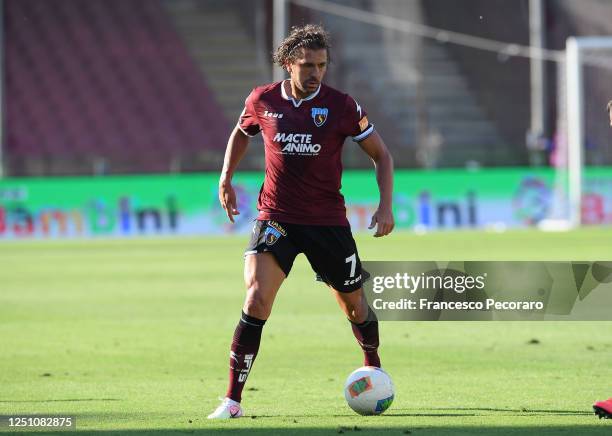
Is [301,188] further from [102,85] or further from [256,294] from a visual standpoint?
[102,85]

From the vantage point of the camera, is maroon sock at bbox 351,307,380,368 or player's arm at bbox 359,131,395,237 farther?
maroon sock at bbox 351,307,380,368

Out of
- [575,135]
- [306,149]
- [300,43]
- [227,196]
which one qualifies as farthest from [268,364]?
[575,135]

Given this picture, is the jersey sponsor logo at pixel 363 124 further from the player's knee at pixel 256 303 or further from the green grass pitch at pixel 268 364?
the green grass pitch at pixel 268 364

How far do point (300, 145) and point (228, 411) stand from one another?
4.91 feet

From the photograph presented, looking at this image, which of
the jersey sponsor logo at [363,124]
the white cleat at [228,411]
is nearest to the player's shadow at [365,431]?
the white cleat at [228,411]

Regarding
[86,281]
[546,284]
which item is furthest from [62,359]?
[86,281]

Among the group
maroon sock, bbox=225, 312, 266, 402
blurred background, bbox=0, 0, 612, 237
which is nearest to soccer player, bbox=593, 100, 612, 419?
maroon sock, bbox=225, 312, 266, 402

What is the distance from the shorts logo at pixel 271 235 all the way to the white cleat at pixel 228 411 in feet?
2.93

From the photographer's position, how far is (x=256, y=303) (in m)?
7.25

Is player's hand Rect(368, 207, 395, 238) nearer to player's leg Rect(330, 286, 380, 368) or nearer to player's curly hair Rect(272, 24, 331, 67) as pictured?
player's leg Rect(330, 286, 380, 368)

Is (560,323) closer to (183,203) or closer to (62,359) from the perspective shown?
(62,359)

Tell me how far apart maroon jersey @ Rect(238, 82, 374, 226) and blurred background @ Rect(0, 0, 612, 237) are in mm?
29731

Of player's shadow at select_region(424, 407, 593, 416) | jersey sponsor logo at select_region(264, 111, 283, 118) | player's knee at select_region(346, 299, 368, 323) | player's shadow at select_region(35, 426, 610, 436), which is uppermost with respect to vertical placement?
jersey sponsor logo at select_region(264, 111, 283, 118)

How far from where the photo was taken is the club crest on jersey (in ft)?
23.9
